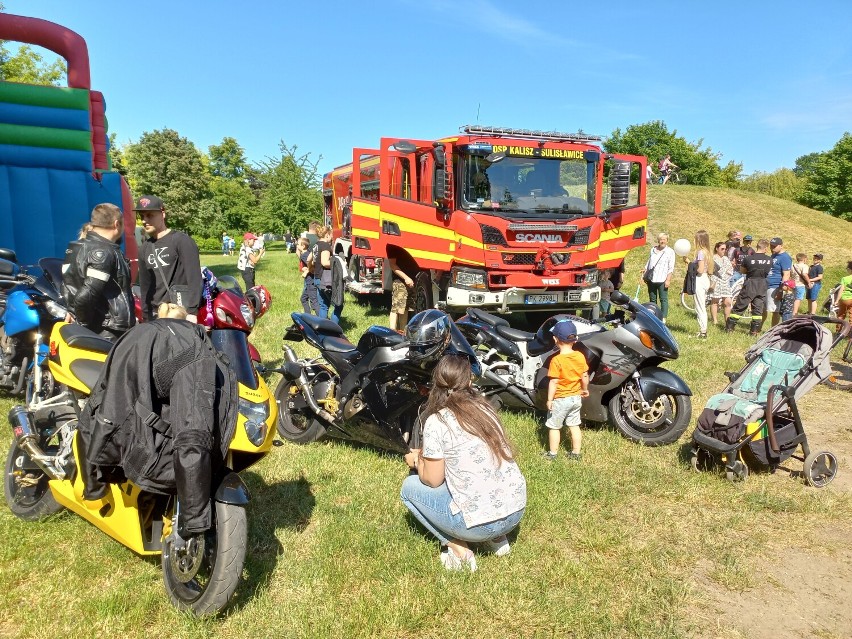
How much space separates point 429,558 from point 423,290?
640cm

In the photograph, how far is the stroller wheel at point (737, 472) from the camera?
184 inches

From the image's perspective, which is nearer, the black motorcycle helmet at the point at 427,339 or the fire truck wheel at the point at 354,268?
the black motorcycle helmet at the point at 427,339

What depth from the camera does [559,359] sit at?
16.3 ft

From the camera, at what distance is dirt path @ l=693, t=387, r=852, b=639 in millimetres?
3053

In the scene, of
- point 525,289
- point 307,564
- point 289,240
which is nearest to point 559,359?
point 307,564

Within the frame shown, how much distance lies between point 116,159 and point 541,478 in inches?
2172

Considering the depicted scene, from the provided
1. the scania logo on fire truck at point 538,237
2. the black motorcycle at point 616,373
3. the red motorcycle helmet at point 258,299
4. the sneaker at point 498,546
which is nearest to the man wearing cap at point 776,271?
the scania logo on fire truck at point 538,237

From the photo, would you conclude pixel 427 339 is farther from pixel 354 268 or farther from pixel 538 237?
pixel 354 268

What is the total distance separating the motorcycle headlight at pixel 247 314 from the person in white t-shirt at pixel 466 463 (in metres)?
1.97

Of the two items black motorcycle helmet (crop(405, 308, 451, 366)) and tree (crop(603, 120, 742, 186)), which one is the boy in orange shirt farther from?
tree (crop(603, 120, 742, 186))

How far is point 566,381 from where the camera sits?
498 centimetres

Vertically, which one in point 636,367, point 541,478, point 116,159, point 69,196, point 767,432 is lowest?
point 541,478

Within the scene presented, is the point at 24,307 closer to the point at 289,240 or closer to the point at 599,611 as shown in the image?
the point at 599,611

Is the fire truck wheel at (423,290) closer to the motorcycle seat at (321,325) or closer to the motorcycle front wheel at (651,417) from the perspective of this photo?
the motorcycle seat at (321,325)
